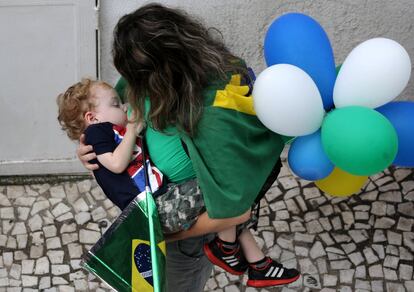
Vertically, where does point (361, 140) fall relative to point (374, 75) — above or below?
below

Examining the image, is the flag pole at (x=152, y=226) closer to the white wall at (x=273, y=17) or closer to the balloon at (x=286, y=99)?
the balloon at (x=286, y=99)

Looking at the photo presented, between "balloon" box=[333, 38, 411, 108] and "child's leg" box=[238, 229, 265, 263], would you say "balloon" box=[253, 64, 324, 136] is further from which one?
"child's leg" box=[238, 229, 265, 263]

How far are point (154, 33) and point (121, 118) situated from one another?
55cm

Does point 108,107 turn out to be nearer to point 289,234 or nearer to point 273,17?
point 273,17

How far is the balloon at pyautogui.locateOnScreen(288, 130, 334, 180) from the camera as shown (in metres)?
2.45

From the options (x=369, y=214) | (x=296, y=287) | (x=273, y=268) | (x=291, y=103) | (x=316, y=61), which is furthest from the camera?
(x=369, y=214)

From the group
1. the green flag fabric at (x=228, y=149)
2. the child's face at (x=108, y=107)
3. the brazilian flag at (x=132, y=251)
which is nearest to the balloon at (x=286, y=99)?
the green flag fabric at (x=228, y=149)

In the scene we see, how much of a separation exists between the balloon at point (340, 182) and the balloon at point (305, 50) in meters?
0.30

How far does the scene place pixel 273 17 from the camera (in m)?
4.43


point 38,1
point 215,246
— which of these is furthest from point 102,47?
point 215,246

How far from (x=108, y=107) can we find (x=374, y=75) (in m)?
1.05

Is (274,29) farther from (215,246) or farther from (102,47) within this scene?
(102,47)

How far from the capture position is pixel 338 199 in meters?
4.63

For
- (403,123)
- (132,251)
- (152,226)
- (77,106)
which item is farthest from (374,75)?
(77,106)
